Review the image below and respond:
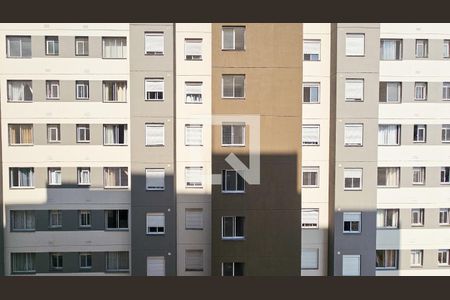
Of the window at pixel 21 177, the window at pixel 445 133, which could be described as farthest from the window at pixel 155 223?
the window at pixel 445 133

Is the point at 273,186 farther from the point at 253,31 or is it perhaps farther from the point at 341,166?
the point at 253,31

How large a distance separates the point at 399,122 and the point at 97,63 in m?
13.1

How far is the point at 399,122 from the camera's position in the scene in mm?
14203

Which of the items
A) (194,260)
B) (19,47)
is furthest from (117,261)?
(19,47)

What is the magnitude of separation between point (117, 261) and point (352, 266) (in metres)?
10.3

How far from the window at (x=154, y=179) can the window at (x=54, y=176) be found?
12.4 feet

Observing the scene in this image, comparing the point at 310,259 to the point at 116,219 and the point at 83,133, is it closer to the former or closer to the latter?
the point at 116,219

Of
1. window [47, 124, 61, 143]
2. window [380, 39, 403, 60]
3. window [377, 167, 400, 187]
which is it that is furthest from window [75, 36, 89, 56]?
window [377, 167, 400, 187]

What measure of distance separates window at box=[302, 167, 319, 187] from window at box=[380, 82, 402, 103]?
4.14 metres

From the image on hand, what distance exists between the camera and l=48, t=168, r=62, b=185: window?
14.2 meters

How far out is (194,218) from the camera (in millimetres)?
14367

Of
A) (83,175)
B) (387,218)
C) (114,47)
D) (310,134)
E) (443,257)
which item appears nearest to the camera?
(114,47)

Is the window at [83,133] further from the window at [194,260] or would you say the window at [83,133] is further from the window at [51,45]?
the window at [194,260]

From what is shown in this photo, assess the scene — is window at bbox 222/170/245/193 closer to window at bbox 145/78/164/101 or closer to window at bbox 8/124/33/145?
window at bbox 145/78/164/101
